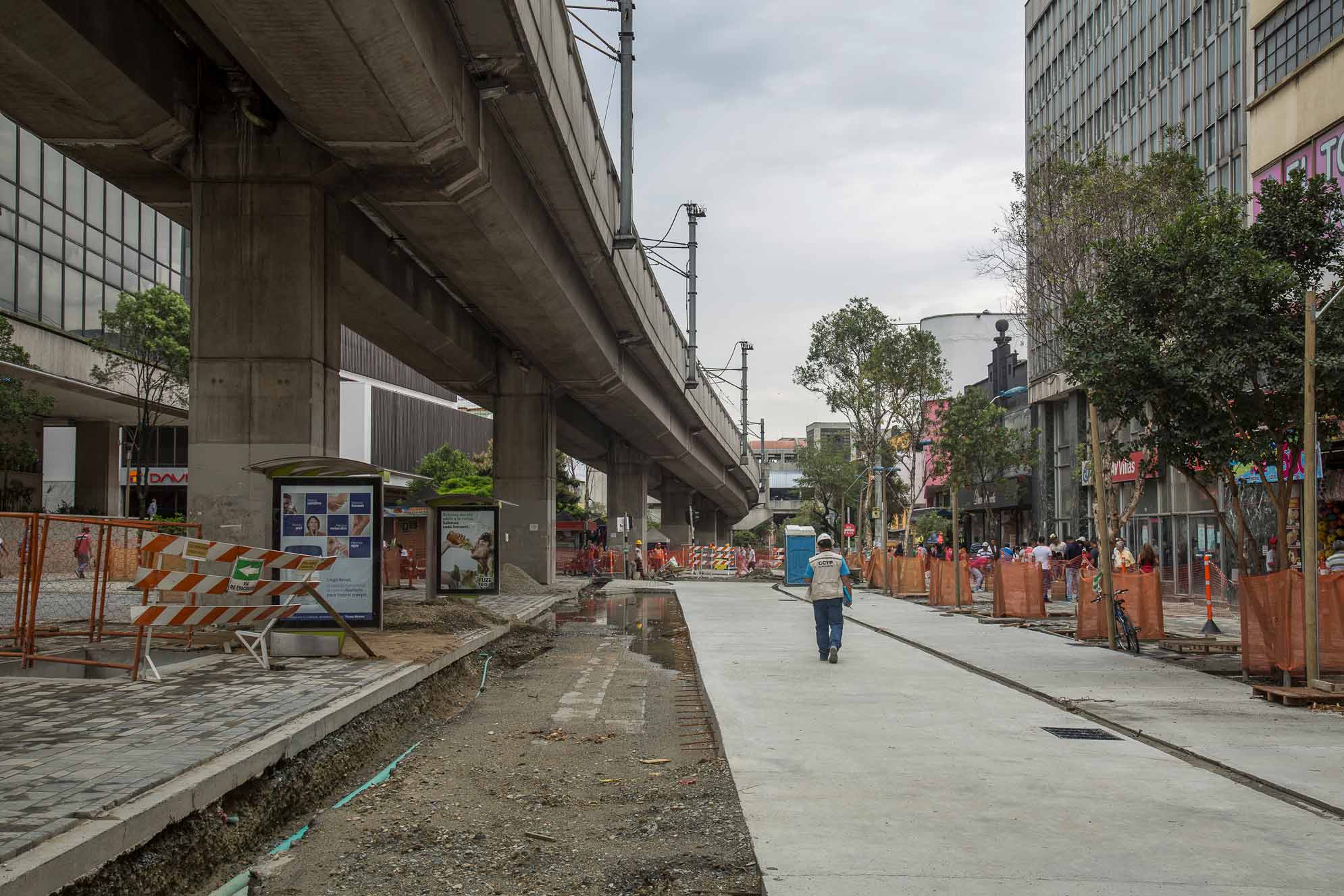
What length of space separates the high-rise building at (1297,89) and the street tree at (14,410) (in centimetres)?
3223

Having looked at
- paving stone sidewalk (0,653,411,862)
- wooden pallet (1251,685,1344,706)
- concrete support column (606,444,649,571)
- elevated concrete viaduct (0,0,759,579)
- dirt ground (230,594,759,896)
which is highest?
elevated concrete viaduct (0,0,759,579)

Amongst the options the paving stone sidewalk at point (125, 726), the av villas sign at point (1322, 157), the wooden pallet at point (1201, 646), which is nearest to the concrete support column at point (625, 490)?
the av villas sign at point (1322, 157)

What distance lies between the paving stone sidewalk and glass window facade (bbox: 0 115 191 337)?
3155 cm

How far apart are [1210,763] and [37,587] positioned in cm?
1057

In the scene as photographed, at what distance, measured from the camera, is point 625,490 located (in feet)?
185

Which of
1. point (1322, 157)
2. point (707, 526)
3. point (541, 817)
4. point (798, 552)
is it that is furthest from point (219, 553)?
point (707, 526)

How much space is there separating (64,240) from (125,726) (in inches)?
1620

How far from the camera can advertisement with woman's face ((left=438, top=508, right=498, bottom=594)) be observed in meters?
25.2

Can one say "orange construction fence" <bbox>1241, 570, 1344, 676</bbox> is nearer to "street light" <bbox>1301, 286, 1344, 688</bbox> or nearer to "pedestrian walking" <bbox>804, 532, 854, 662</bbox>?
"street light" <bbox>1301, 286, 1344, 688</bbox>

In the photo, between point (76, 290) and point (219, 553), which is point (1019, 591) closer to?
point (219, 553)

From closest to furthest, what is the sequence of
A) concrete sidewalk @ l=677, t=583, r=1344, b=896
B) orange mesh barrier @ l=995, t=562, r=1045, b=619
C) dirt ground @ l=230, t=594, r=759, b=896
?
1. concrete sidewalk @ l=677, t=583, r=1344, b=896
2. dirt ground @ l=230, t=594, r=759, b=896
3. orange mesh barrier @ l=995, t=562, r=1045, b=619

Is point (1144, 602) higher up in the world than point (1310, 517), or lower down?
lower down

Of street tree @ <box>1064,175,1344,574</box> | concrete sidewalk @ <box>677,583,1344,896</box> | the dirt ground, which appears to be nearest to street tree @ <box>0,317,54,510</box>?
the dirt ground

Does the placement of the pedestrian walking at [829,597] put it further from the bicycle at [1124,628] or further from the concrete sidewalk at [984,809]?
the bicycle at [1124,628]
